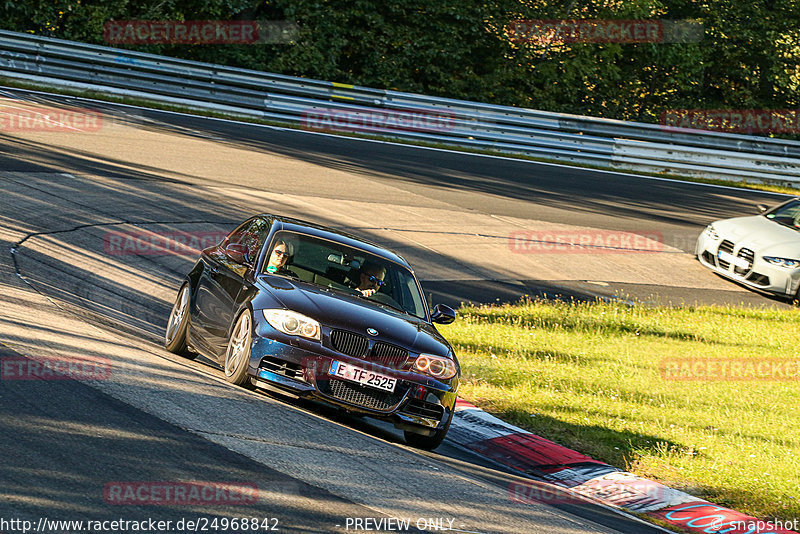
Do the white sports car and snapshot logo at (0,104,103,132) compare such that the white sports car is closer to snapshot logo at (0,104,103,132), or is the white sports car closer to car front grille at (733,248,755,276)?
car front grille at (733,248,755,276)

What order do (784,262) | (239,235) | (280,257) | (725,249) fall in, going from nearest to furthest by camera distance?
(280,257) < (239,235) < (784,262) < (725,249)

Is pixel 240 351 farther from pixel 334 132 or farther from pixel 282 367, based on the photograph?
pixel 334 132

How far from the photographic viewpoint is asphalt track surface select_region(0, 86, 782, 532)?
5.91 metres

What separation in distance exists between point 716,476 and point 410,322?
2.88 metres

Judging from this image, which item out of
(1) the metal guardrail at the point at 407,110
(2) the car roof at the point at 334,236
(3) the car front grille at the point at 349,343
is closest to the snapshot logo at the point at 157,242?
(2) the car roof at the point at 334,236

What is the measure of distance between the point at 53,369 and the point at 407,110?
20.7m

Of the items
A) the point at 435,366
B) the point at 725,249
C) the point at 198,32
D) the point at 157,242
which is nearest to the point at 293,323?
the point at 435,366

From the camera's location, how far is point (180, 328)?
9570mm

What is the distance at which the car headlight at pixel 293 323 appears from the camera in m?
7.85

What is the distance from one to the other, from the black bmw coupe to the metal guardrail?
55.8ft

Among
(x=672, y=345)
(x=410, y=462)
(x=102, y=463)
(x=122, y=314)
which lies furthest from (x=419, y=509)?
(x=672, y=345)

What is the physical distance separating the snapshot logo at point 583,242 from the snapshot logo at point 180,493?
1303 cm

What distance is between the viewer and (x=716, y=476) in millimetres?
8562

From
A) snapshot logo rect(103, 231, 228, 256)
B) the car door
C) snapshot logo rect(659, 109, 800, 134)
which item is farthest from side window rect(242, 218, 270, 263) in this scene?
snapshot logo rect(659, 109, 800, 134)
